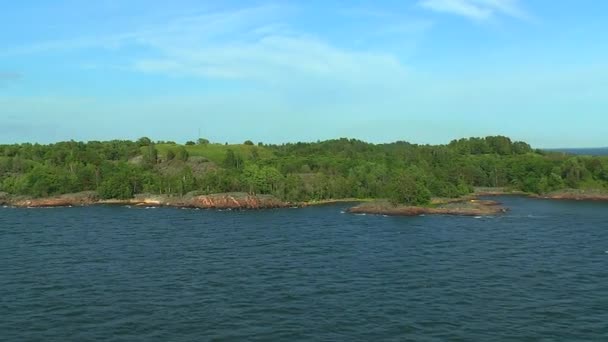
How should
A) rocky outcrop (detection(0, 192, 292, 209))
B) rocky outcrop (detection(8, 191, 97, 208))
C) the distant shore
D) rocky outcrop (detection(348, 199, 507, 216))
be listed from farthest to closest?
rocky outcrop (detection(8, 191, 97, 208)) < rocky outcrop (detection(0, 192, 292, 209)) < the distant shore < rocky outcrop (detection(348, 199, 507, 216))

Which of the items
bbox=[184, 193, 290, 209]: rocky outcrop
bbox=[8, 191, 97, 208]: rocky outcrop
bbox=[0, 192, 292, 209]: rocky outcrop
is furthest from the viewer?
bbox=[8, 191, 97, 208]: rocky outcrop

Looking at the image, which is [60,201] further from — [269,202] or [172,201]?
[269,202]

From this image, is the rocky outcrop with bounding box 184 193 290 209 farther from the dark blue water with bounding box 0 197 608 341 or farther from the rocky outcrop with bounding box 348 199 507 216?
the dark blue water with bounding box 0 197 608 341

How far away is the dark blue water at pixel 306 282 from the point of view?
51844 millimetres

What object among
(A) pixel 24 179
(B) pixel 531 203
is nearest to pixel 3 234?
(A) pixel 24 179

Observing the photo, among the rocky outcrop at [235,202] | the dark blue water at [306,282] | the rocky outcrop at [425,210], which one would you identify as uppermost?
the rocky outcrop at [235,202]

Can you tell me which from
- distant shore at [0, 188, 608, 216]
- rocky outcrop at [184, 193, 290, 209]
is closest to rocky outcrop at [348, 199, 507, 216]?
distant shore at [0, 188, 608, 216]

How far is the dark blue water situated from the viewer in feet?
170

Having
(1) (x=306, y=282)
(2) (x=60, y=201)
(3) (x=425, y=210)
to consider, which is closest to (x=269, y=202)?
(3) (x=425, y=210)

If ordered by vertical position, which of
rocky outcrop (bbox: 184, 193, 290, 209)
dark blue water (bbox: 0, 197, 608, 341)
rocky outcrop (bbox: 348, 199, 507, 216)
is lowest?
dark blue water (bbox: 0, 197, 608, 341)

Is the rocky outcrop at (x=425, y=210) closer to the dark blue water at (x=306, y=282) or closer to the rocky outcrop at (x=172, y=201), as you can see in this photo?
the dark blue water at (x=306, y=282)

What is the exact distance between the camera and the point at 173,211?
156 metres

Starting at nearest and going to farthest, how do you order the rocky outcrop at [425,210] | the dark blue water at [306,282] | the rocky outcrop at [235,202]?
1. the dark blue water at [306,282]
2. the rocky outcrop at [425,210]
3. the rocky outcrop at [235,202]

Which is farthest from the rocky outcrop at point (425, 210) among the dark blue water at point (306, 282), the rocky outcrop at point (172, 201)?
the rocky outcrop at point (172, 201)
